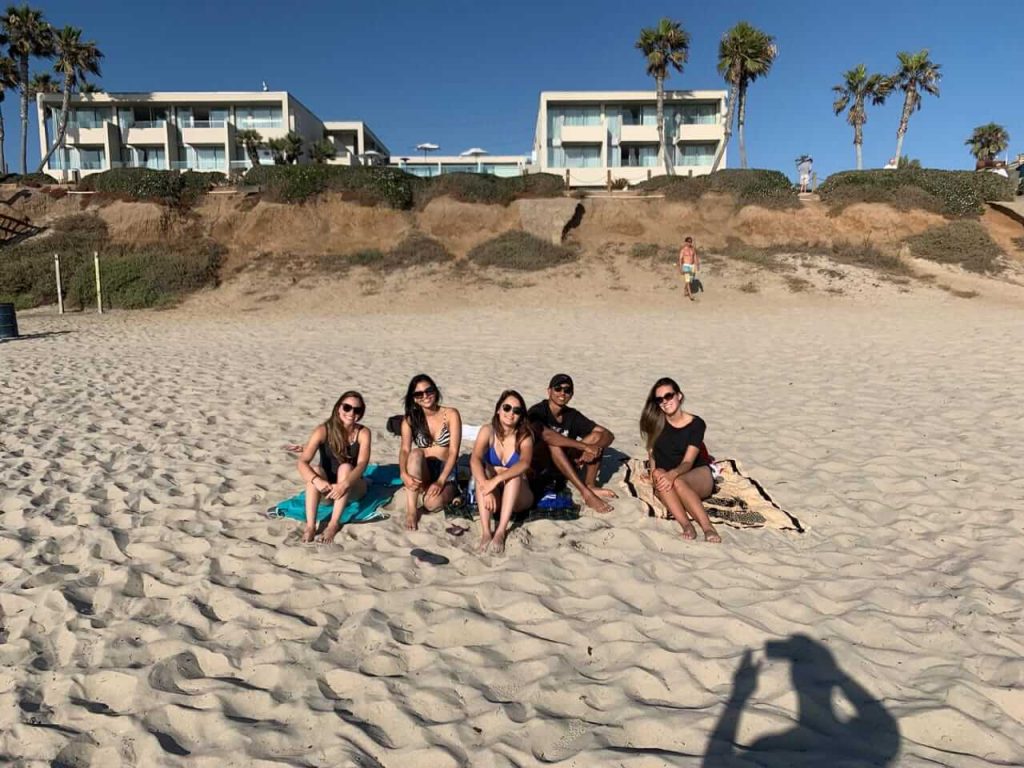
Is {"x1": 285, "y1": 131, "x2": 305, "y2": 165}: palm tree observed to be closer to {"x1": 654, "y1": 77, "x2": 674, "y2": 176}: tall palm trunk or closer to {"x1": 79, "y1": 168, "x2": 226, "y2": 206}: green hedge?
{"x1": 79, "y1": 168, "x2": 226, "y2": 206}: green hedge

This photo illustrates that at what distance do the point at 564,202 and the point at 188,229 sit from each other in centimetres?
1427

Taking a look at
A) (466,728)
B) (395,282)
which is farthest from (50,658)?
(395,282)

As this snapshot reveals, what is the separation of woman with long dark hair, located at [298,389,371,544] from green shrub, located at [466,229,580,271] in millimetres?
17498

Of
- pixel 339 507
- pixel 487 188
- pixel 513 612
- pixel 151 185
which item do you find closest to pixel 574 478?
pixel 513 612

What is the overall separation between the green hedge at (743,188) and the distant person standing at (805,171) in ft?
9.33

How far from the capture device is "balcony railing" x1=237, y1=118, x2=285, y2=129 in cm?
4031

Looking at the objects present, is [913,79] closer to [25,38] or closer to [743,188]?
[743,188]

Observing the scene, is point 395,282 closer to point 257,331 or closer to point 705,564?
point 257,331

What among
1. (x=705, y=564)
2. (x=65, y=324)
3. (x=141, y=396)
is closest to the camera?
(x=705, y=564)

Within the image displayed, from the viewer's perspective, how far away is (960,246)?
20891 mm

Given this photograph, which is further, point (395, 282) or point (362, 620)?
point (395, 282)

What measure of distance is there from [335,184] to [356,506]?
23167 millimetres

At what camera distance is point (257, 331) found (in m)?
15.2

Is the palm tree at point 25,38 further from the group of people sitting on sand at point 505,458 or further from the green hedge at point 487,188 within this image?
the group of people sitting on sand at point 505,458
